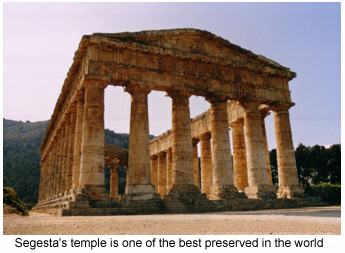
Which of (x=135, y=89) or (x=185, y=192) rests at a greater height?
(x=135, y=89)

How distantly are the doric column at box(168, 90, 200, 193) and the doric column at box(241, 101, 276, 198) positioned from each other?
505 centimetres

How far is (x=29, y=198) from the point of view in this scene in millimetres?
68188

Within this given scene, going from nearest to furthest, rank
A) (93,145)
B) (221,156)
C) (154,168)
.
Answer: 1. (93,145)
2. (221,156)
3. (154,168)

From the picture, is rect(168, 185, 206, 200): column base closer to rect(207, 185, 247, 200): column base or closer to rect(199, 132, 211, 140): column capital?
rect(207, 185, 247, 200): column base

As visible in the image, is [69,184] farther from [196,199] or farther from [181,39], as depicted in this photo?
[181,39]

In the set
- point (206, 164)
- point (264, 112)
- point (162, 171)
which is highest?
point (264, 112)

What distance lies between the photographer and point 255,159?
23.0 metres

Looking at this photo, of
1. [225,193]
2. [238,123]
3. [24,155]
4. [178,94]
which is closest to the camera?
[225,193]

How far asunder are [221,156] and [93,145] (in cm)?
899

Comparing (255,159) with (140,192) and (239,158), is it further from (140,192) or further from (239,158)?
(140,192)

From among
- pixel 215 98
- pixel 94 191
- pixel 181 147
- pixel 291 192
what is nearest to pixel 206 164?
pixel 291 192

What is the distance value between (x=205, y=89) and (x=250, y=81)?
4448 millimetres

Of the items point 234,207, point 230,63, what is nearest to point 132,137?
point 234,207

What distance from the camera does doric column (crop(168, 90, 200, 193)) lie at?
19.8 metres
